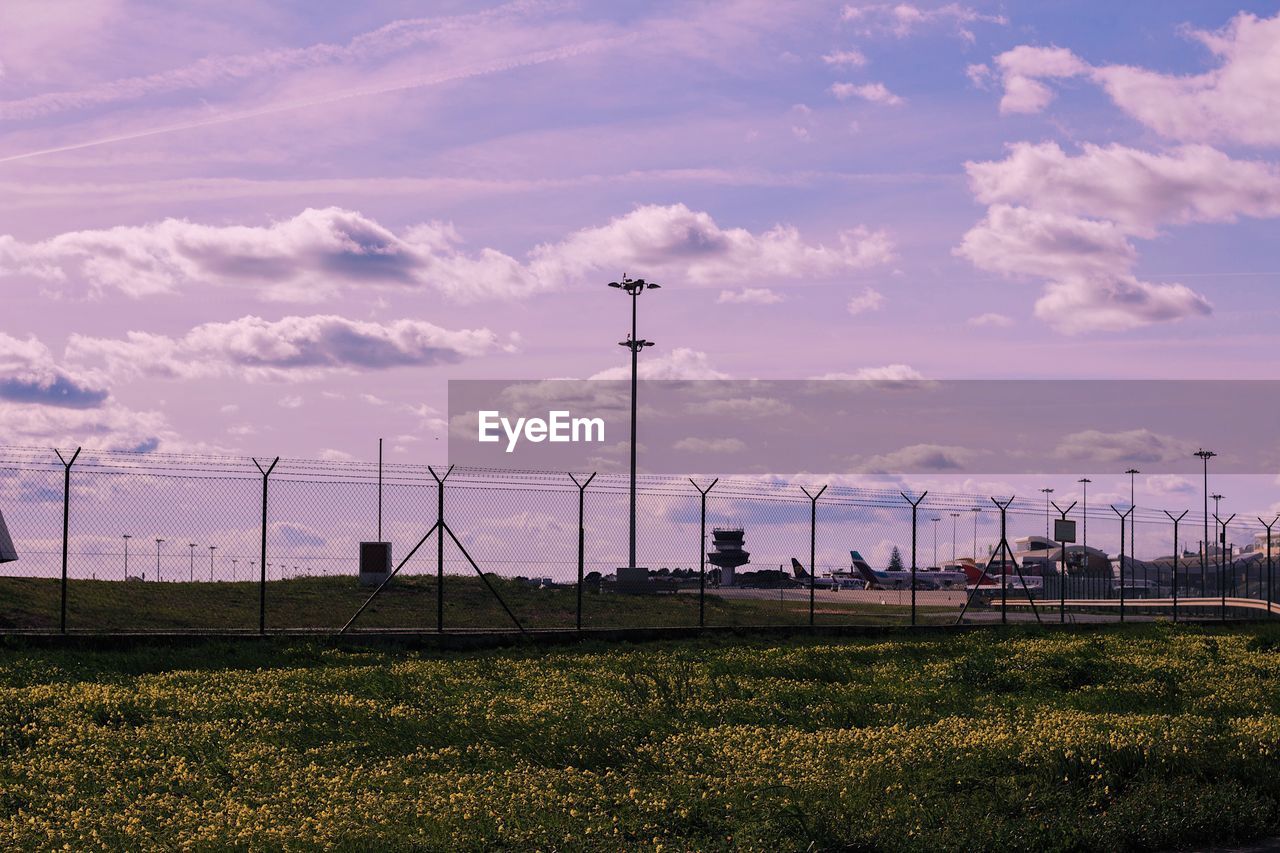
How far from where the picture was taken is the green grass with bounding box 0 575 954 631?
31.8 metres

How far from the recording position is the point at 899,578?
108875mm

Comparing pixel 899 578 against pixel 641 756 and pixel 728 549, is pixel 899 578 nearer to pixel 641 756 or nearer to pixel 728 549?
pixel 728 549

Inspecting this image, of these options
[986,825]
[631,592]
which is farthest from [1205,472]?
[986,825]

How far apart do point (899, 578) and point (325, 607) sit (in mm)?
79913

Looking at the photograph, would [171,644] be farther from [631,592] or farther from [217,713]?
[631,592]

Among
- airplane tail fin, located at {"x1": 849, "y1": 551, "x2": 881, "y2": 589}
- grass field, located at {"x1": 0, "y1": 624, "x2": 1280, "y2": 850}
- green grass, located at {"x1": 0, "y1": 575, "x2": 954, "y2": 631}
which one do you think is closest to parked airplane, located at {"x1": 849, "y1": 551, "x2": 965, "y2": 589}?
airplane tail fin, located at {"x1": 849, "y1": 551, "x2": 881, "y2": 589}

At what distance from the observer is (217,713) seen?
15.3 metres

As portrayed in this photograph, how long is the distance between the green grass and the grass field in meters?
11.2

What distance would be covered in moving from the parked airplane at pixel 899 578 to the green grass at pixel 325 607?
59.6 meters

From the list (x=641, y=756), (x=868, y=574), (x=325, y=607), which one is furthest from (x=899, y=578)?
(x=641, y=756)

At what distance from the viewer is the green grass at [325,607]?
31828 millimetres

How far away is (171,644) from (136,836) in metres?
15.4

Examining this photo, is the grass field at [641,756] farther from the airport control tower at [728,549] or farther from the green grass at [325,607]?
the airport control tower at [728,549]

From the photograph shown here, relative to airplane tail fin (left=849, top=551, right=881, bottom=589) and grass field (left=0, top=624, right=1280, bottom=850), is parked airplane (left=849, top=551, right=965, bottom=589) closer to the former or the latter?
airplane tail fin (left=849, top=551, right=881, bottom=589)
